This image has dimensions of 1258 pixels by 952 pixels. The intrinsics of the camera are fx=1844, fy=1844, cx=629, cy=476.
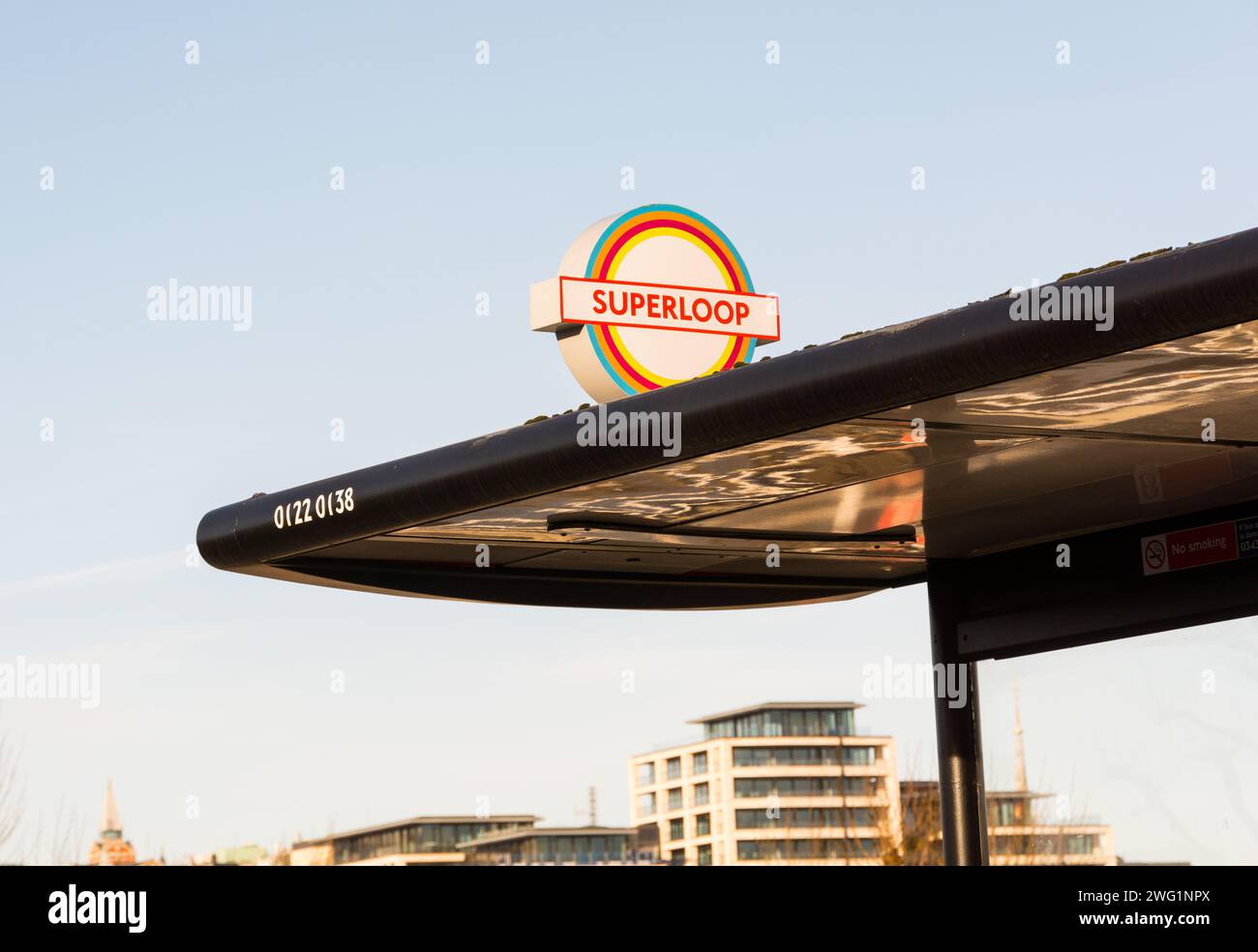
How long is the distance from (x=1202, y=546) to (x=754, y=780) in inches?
6831

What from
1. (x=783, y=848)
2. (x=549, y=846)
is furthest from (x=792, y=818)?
(x=549, y=846)

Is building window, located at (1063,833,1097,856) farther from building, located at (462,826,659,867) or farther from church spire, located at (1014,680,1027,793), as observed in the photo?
building, located at (462,826,659,867)

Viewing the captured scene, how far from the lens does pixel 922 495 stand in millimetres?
9016

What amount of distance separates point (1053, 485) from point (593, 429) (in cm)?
287

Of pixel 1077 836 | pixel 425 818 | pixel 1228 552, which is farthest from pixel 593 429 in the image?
pixel 425 818

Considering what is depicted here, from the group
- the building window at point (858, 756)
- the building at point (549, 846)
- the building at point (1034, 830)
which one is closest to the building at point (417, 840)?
the building at point (549, 846)

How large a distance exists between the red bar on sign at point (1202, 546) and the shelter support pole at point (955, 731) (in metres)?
1.53

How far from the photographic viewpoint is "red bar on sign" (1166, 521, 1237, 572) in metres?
9.36

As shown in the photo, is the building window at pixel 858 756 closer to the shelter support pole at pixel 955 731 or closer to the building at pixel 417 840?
the building at pixel 417 840

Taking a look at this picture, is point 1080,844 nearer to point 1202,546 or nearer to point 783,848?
point 1202,546

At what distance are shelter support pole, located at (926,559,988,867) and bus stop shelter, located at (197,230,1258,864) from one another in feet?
0.06
